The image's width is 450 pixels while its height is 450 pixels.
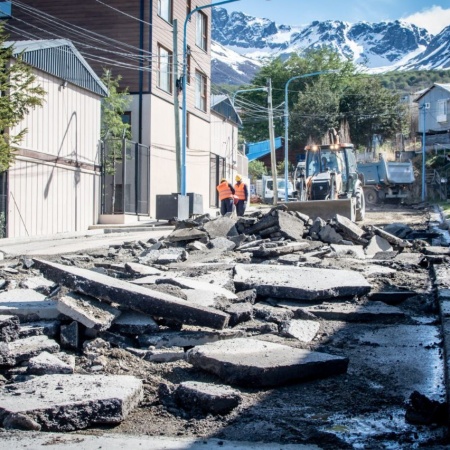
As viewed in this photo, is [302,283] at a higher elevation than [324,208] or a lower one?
lower

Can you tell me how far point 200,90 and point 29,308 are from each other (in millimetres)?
32151

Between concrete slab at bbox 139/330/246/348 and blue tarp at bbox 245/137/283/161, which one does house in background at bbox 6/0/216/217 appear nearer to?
concrete slab at bbox 139/330/246/348

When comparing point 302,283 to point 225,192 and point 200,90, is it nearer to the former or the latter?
point 225,192

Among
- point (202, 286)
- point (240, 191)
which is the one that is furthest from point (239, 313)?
Answer: point (240, 191)

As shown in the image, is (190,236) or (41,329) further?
(190,236)

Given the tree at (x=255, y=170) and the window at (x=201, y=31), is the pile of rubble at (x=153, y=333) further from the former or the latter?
the tree at (x=255, y=170)

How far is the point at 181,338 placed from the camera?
5570 millimetres

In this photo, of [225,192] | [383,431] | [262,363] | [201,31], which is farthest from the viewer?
[201,31]

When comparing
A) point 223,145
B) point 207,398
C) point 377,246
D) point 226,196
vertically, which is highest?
point 223,145

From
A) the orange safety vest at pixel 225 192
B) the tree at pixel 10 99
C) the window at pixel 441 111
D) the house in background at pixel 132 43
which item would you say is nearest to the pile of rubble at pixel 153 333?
the tree at pixel 10 99

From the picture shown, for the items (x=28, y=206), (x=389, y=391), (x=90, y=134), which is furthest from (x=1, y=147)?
→ (x=389, y=391)

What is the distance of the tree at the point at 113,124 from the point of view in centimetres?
2667

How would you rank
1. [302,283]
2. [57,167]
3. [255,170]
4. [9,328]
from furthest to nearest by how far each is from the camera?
[255,170], [57,167], [302,283], [9,328]

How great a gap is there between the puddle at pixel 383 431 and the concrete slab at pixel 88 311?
2.12 meters
